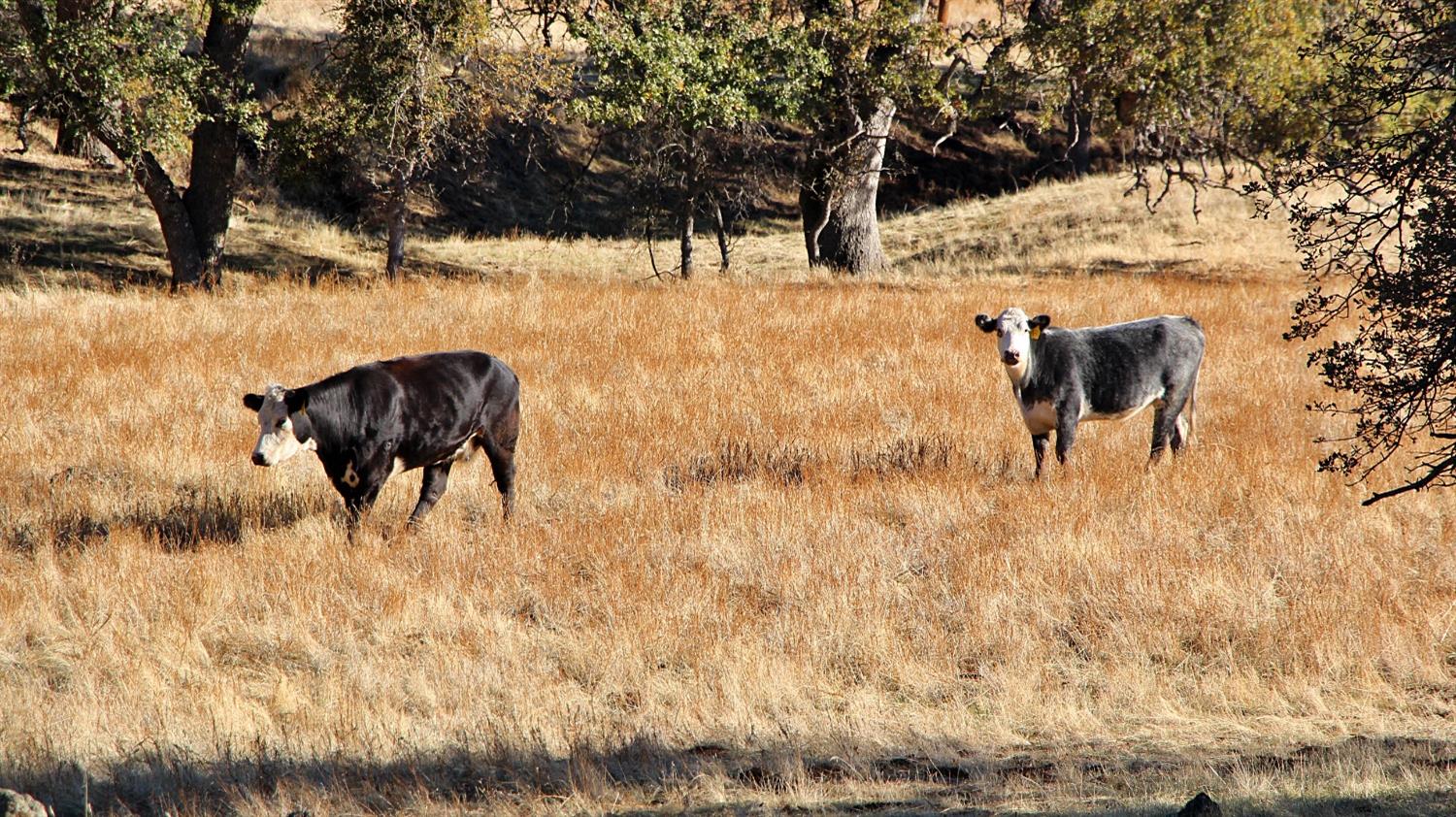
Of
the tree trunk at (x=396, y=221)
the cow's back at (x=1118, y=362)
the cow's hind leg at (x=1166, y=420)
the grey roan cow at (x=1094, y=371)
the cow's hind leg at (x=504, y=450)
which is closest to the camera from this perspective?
the cow's hind leg at (x=504, y=450)

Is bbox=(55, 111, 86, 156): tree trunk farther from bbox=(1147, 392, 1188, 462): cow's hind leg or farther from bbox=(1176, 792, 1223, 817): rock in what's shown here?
bbox=(1176, 792, 1223, 817): rock

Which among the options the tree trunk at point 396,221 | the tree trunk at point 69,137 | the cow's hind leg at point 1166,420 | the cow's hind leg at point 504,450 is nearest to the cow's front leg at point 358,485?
the cow's hind leg at point 504,450

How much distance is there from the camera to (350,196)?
3472cm

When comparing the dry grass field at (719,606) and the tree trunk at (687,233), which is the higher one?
the tree trunk at (687,233)

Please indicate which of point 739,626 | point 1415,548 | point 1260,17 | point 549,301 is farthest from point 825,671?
point 1260,17

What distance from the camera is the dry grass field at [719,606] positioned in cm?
601

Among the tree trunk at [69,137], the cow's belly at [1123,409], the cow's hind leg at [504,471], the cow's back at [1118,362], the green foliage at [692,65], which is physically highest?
the green foliage at [692,65]

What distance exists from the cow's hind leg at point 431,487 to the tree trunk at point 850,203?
632 inches

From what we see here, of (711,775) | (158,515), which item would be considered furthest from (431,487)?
(711,775)

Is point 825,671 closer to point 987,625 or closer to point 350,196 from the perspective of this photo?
point 987,625

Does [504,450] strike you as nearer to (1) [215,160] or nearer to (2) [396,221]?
(2) [396,221]

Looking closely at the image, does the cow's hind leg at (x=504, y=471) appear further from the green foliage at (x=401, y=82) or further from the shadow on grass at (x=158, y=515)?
the green foliage at (x=401, y=82)

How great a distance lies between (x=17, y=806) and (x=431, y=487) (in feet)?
17.1

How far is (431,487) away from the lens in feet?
32.3
